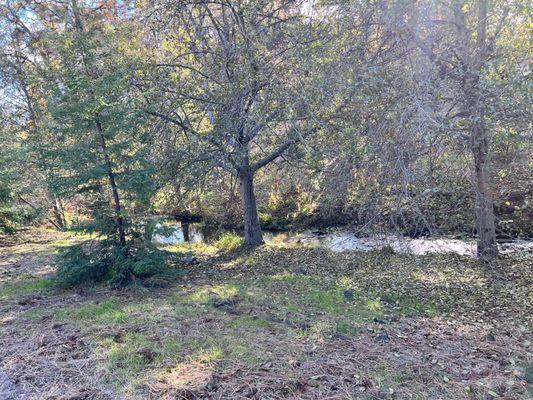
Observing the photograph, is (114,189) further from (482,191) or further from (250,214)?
(482,191)

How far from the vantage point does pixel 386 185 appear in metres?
4.54

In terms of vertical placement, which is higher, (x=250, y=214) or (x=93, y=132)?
(x=93, y=132)

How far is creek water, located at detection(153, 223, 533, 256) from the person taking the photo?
19.3ft

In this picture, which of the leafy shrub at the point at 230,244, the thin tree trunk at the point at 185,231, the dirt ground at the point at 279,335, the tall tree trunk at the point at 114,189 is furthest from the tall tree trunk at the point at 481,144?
the thin tree trunk at the point at 185,231

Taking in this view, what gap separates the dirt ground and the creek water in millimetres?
688

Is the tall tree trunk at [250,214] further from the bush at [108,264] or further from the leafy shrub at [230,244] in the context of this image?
the bush at [108,264]

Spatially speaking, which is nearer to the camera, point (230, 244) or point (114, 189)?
point (114, 189)

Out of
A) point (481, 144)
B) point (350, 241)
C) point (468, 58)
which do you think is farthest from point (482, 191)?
point (350, 241)

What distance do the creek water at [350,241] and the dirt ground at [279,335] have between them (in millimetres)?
688

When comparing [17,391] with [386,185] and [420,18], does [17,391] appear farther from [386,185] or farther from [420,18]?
[420,18]

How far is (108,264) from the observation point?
5582 mm

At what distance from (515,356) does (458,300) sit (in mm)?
1852

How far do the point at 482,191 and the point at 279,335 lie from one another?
374 cm

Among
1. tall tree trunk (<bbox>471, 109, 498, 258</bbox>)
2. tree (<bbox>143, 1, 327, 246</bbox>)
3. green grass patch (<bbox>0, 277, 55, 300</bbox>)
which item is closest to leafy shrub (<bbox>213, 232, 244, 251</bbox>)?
tree (<bbox>143, 1, 327, 246</bbox>)
